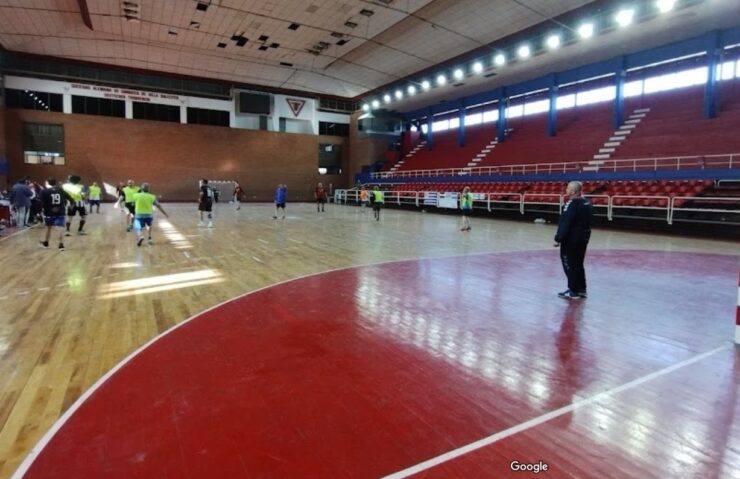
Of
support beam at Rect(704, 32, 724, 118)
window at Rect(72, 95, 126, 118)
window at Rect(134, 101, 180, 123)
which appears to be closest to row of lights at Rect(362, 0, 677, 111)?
support beam at Rect(704, 32, 724, 118)

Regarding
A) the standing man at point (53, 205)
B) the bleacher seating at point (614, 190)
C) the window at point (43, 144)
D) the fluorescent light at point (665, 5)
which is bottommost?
the standing man at point (53, 205)

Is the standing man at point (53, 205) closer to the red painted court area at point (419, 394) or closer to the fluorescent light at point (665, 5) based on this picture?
the red painted court area at point (419, 394)

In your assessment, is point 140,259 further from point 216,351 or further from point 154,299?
point 216,351

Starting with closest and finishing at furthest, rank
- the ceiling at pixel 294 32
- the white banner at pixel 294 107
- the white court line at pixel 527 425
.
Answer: the white court line at pixel 527 425
the ceiling at pixel 294 32
the white banner at pixel 294 107

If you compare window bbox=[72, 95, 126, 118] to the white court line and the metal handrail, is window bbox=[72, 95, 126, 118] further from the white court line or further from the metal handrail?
the white court line

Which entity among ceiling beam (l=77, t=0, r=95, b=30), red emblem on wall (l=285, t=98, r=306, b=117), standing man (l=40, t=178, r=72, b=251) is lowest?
standing man (l=40, t=178, r=72, b=251)

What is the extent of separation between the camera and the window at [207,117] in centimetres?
3350

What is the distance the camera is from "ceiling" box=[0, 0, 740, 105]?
19625 millimetres

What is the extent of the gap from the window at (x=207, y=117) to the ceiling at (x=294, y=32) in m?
3.21

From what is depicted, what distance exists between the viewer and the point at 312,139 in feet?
126

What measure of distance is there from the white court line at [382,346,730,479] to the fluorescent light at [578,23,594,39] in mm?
18508

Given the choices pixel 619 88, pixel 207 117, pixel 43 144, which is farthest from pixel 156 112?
pixel 619 88

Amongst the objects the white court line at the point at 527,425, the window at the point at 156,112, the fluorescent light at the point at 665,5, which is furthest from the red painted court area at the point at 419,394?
the window at the point at 156,112

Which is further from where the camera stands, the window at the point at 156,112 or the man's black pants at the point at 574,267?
the window at the point at 156,112
